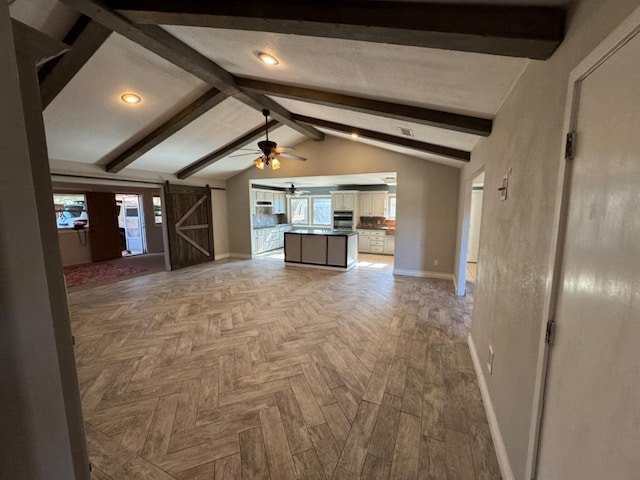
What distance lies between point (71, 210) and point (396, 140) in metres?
8.81

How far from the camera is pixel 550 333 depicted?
1159 mm

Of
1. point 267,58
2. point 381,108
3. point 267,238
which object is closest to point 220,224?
point 267,238

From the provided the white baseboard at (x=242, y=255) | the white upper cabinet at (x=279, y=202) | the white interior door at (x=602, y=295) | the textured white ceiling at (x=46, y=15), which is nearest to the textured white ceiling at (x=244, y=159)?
the white upper cabinet at (x=279, y=202)

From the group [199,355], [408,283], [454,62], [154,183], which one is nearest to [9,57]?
[454,62]

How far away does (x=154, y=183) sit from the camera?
20.1ft

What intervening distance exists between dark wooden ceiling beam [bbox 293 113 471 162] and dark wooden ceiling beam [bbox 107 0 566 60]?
291cm

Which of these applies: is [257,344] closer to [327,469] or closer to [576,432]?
[327,469]

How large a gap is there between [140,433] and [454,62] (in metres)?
3.19

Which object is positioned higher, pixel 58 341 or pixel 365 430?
pixel 58 341

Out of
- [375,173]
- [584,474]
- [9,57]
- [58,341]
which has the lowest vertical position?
[584,474]

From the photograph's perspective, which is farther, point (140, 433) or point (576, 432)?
point (140, 433)

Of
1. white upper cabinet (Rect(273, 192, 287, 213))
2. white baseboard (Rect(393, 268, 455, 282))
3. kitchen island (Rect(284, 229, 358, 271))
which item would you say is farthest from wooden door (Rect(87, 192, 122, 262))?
white baseboard (Rect(393, 268, 455, 282))

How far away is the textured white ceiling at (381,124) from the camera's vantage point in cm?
334

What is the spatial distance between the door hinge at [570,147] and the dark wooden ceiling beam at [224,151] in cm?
489
